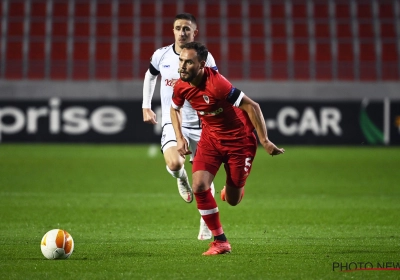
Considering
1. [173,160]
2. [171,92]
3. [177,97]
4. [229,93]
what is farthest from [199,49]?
[171,92]

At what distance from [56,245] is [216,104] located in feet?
5.83

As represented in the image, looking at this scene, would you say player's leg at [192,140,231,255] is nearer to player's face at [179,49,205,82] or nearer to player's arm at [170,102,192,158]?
player's arm at [170,102,192,158]

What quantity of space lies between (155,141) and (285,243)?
14.9m

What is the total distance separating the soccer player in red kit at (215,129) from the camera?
628 centimetres

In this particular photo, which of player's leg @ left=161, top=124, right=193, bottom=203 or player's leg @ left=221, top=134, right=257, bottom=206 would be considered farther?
player's leg @ left=161, top=124, right=193, bottom=203

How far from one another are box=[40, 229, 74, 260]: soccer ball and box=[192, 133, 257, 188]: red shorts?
4.22 ft

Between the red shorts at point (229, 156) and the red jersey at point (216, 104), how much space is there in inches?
2.2

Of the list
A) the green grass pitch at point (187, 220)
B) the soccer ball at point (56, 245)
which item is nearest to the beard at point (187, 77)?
the green grass pitch at point (187, 220)

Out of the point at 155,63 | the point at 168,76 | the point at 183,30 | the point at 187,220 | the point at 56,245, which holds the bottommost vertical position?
the point at 187,220

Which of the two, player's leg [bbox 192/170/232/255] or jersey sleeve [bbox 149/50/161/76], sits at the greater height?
jersey sleeve [bbox 149/50/161/76]

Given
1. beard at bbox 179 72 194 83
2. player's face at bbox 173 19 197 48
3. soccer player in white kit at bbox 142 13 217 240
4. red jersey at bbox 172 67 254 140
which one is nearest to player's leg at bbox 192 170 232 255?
red jersey at bbox 172 67 254 140

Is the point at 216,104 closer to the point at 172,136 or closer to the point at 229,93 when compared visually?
the point at 229,93

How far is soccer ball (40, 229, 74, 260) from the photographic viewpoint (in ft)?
19.5

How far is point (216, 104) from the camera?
6.45m
